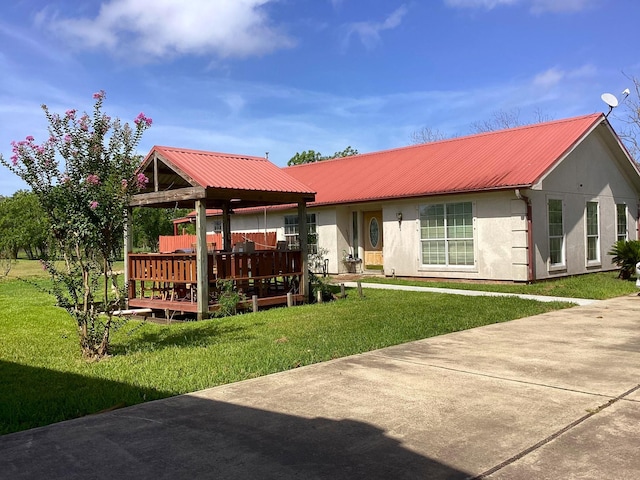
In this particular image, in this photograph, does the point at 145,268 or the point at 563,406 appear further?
the point at 145,268

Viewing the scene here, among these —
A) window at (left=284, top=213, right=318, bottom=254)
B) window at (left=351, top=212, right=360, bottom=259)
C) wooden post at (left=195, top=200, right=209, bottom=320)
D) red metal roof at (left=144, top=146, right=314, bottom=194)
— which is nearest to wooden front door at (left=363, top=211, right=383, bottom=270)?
window at (left=351, top=212, right=360, bottom=259)

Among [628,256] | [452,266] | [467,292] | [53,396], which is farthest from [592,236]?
[53,396]

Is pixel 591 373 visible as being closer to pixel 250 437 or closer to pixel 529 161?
pixel 250 437

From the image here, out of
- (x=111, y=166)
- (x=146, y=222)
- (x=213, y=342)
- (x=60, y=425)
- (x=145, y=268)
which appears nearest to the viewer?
(x=60, y=425)

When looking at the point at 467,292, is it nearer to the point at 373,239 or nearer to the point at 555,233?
the point at 555,233

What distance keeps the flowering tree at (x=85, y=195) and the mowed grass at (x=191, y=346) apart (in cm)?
83

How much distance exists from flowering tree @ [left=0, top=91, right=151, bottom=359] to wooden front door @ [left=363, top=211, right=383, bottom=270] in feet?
43.6

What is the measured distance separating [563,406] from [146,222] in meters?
44.8

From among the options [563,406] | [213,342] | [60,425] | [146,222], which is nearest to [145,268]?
[213,342]

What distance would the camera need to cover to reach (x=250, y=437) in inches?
173

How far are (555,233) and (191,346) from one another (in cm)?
1246

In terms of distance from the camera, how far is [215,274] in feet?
38.0

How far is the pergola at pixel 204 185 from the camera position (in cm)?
1105

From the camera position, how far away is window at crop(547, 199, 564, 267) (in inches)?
651
